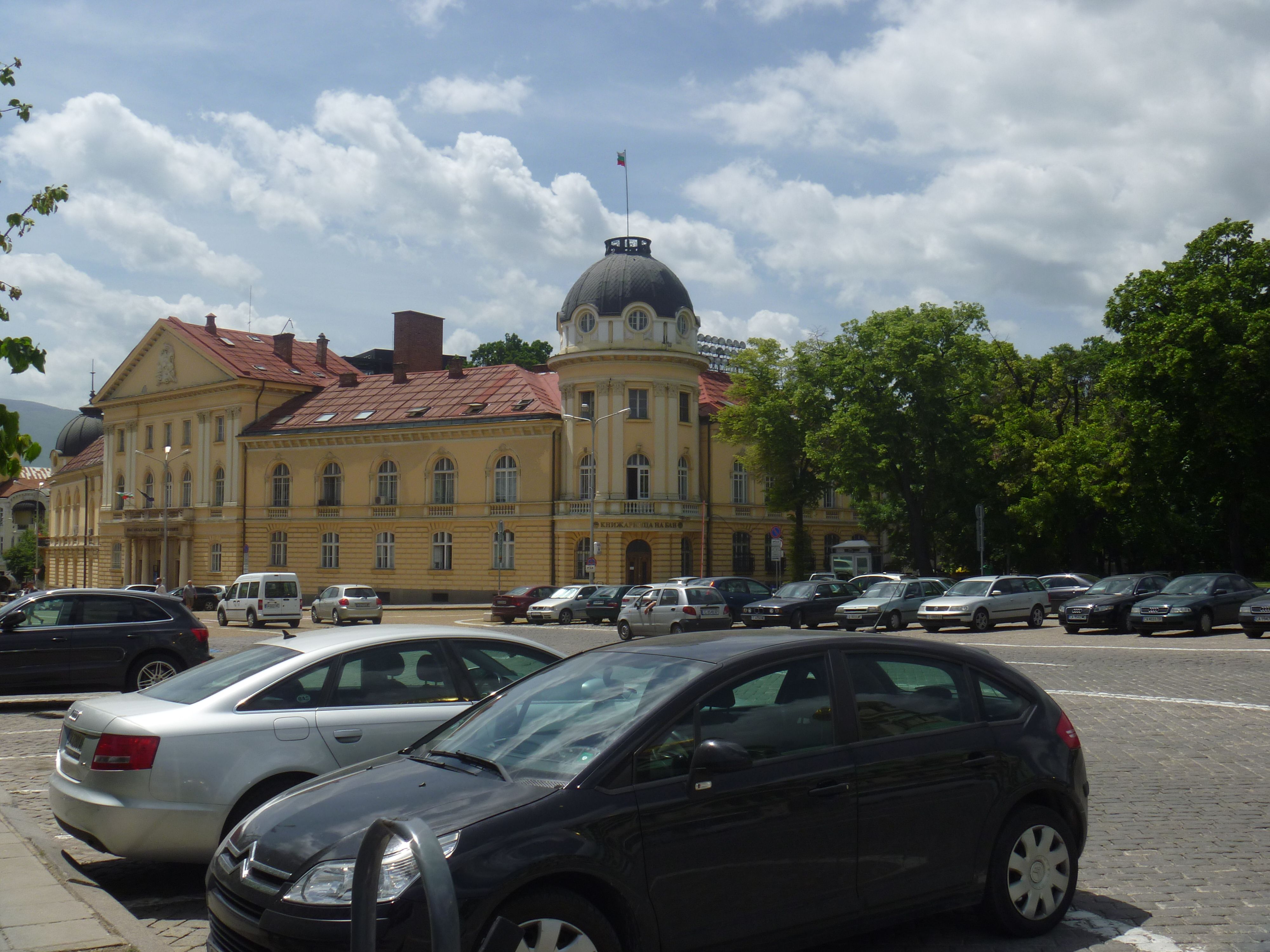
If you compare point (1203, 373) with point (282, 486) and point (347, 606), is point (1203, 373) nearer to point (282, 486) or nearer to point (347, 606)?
point (347, 606)

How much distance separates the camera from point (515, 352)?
8912cm

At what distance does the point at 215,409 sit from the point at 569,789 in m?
71.0

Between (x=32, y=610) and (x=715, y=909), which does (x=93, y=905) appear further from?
(x=32, y=610)

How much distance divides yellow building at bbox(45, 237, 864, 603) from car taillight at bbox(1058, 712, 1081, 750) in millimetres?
48108

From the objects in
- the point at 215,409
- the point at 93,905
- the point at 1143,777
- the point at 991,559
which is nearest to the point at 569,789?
the point at 93,905

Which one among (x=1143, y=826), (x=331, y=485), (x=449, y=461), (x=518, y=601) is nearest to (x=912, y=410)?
(x=518, y=601)

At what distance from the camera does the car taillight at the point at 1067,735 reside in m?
6.48

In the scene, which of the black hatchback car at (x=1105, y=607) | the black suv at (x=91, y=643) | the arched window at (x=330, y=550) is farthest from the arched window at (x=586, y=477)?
the black suv at (x=91, y=643)

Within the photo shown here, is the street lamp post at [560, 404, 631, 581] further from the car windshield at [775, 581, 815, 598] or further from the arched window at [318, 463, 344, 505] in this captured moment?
the car windshield at [775, 581, 815, 598]

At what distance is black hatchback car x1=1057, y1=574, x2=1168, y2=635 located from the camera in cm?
3158

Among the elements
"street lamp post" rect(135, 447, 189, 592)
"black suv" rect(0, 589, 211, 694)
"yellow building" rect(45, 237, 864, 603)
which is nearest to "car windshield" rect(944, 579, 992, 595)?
"yellow building" rect(45, 237, 864, 603)

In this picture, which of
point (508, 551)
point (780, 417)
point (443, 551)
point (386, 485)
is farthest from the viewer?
point (386, 485)

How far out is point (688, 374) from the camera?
2357 inches

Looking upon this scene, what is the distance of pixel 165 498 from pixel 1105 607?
2265 inches
